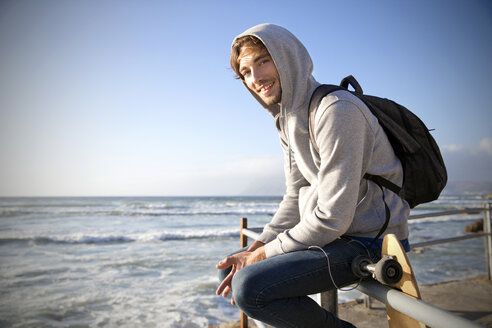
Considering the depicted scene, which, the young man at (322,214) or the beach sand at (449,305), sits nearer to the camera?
the young man at (322,214)

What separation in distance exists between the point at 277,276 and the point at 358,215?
1.32 feet

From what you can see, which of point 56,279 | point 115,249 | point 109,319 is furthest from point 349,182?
point 115,249

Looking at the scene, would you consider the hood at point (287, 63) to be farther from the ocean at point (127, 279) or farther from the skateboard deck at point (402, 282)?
the ocean at point (127, 279)

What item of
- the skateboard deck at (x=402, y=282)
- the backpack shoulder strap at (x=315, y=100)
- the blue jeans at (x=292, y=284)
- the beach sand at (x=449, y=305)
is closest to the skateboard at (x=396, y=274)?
the skateboard deck at (x=402, y=282)

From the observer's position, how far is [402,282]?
0.85 metres

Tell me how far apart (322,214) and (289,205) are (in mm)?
569

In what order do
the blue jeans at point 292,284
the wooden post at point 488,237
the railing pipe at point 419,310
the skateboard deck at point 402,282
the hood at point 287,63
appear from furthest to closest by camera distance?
the wooden post at point 488,237
the hood at point 287,63
the blue jeans at point 292,284
the skateboard deck at point 402,282
the railing pipe at point 419,310

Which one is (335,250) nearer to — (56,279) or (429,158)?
(429,158)

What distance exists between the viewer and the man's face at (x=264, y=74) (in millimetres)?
1396

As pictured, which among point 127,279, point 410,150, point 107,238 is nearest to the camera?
point 410,150

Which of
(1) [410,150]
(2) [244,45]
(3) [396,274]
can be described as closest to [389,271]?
(3) [396,274]

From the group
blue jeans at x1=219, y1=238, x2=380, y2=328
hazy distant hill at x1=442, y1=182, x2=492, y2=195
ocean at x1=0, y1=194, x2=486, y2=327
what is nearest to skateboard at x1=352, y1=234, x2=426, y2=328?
blue jeans at x1=219, y1=238, x2=380, y2=328

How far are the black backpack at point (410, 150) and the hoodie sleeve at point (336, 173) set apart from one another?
0.11 meters

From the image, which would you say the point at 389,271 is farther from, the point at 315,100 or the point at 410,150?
the point at 315,100
